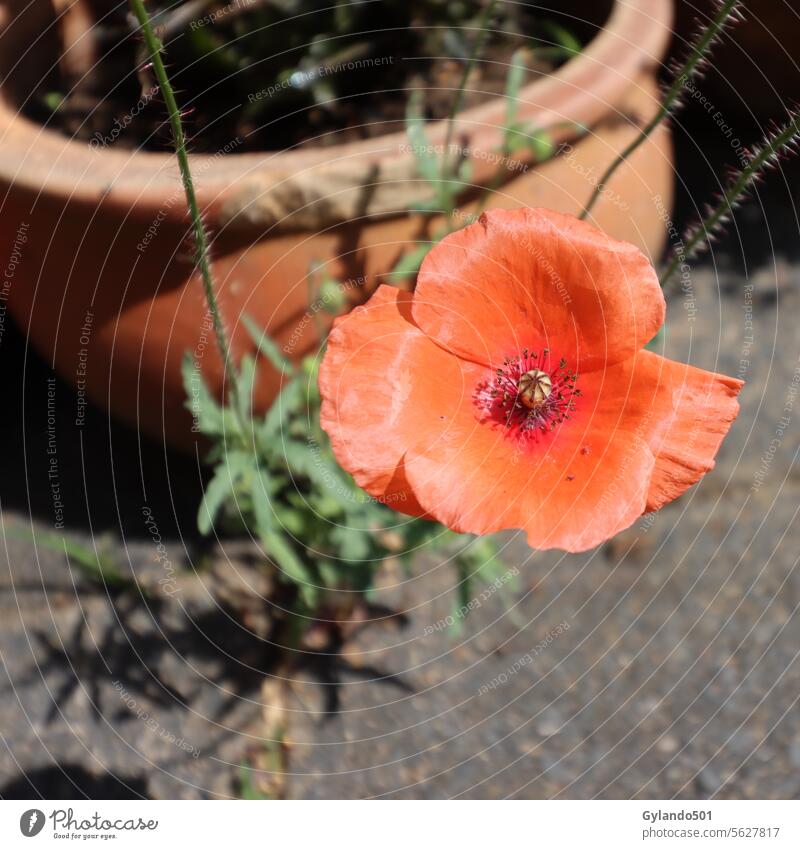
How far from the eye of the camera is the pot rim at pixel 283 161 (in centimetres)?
125

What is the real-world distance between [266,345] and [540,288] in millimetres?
572

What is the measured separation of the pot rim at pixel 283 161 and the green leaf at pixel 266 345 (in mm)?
174

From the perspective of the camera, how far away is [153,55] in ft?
2.24

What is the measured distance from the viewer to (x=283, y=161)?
1258mm

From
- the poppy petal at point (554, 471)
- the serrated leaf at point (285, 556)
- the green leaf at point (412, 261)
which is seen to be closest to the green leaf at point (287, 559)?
the serrated leaf at point (285, 556)

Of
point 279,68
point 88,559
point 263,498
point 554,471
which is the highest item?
point 279,68

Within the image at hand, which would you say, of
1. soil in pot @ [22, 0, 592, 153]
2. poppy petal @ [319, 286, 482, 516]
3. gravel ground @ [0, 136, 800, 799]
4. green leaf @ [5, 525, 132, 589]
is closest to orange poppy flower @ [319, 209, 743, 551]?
poppy petal @ [319, 286, 482, 516]

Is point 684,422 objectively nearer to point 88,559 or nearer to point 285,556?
point 285,556

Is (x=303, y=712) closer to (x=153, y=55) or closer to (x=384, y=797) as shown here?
(x=384, y=797)

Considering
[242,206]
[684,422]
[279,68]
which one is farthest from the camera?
[279,68]

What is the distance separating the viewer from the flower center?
38.2 inches

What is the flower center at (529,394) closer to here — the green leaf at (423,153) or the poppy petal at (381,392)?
the poppy petal at (381,392)

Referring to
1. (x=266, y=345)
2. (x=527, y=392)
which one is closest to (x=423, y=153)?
(x=266, y=345)
